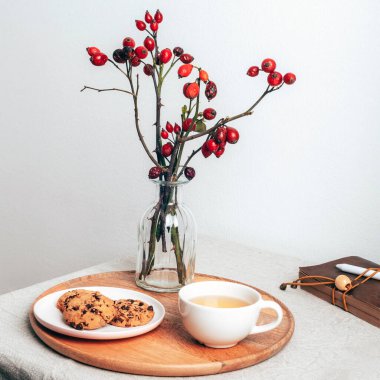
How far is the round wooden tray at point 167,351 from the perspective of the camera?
0.76m

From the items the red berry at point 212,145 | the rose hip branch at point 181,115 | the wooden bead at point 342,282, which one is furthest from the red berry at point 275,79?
the wooden bead at point 342,282

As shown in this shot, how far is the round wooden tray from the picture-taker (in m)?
0.76

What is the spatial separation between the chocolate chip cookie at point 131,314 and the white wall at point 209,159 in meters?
0.45

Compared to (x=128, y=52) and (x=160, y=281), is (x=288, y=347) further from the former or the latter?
(x=128, y=52)

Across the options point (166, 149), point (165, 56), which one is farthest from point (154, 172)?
point (165, 56)

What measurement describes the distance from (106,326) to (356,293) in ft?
1.39

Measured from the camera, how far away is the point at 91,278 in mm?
1074

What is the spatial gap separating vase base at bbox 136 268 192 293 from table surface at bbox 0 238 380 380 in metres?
0.12

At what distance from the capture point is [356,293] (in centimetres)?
101

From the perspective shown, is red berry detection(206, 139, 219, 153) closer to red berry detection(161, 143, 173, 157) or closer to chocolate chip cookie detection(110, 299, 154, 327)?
red berry detection(161, 143, 173, 157)

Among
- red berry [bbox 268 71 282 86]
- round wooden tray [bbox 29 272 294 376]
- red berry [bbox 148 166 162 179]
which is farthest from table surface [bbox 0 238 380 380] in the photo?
red berry [bbox 268 71 282 86]

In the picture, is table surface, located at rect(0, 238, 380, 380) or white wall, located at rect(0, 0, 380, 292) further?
white wall, located at rect(0, 0, 380, 292)

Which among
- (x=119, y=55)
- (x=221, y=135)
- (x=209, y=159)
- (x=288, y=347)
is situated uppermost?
(x=119, y=55)

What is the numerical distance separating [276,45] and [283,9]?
79 millimetres
